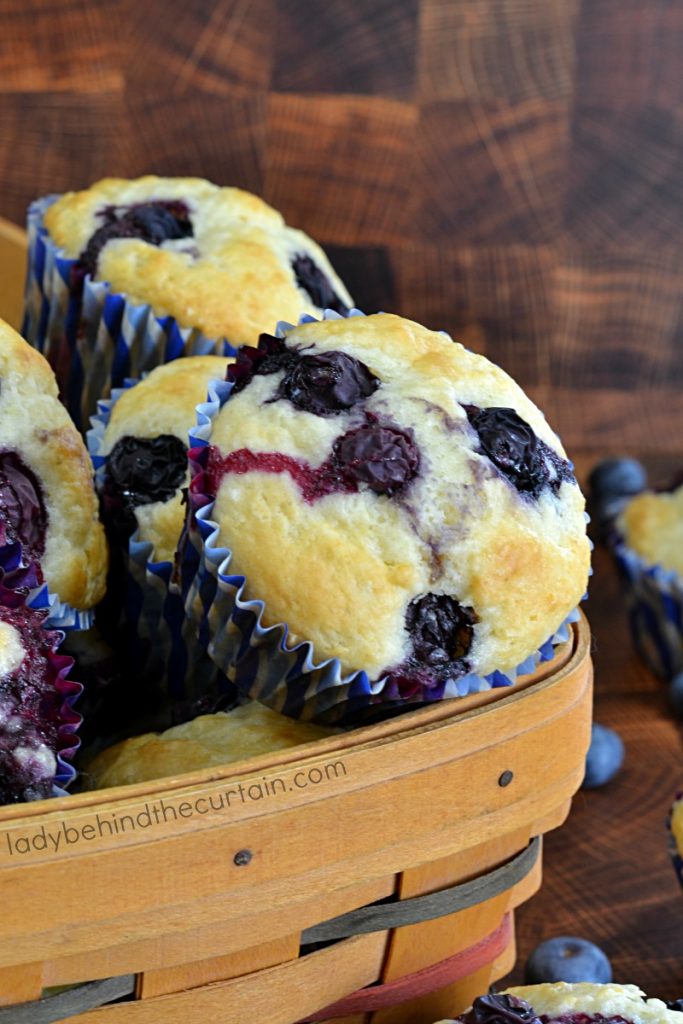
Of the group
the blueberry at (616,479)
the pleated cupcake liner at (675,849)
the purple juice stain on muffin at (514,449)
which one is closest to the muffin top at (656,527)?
the blueberry at (616,479)

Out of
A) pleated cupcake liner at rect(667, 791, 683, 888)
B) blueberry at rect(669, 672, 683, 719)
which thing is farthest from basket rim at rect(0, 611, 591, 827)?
blueberry at rect(669, 672, 683, 719)

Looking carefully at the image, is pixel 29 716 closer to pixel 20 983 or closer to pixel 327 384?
pixel 20 983

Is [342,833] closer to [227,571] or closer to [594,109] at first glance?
[227,571]

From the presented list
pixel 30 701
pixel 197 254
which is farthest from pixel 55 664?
pixel 197 254

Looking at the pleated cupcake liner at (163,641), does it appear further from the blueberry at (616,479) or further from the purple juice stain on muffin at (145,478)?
the blueberry at (616,479)

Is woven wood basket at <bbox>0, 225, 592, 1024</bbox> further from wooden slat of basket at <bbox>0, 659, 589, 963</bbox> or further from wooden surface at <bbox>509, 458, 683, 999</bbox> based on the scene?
wooden surface at <bbox>509, 458, 683, 999</bbox>

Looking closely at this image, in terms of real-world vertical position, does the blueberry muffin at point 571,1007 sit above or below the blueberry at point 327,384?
below
